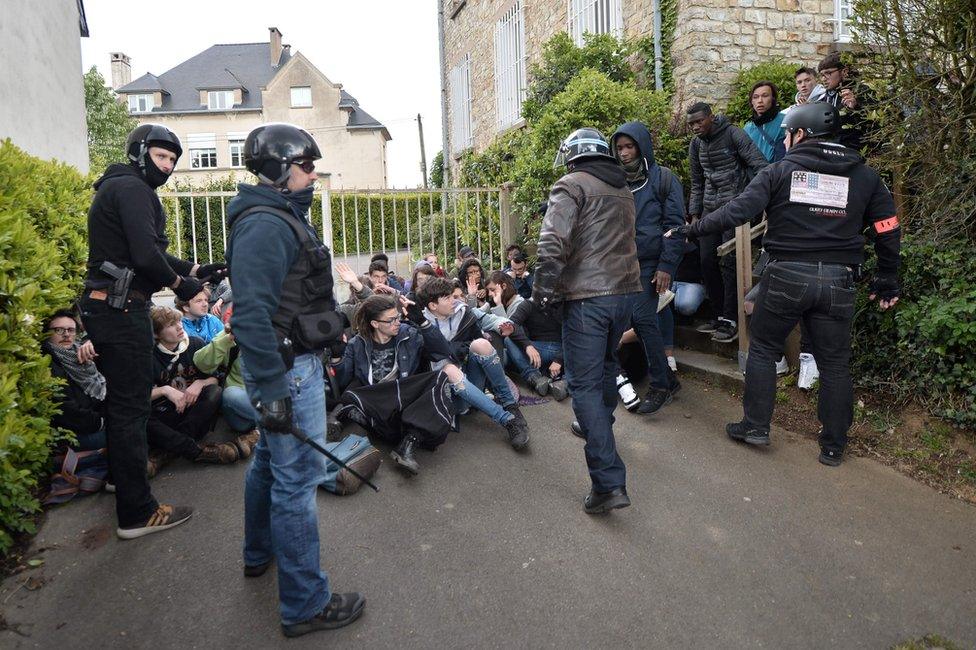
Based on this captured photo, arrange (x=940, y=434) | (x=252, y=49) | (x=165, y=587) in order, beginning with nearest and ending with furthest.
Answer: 1. (x=165, y=587)
2. (x=940, y=434)
3. (x=252, y=49)

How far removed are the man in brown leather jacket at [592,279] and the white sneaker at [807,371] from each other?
204 centimetres

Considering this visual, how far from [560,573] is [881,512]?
1957 millimetres

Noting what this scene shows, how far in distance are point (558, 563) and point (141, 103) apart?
48239 mm

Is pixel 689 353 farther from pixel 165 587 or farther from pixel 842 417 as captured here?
pixel 165 587

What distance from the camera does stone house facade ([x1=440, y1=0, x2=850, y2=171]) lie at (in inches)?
322

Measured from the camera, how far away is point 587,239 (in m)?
3.90

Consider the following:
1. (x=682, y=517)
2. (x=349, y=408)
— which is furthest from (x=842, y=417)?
(x=349, y=408)

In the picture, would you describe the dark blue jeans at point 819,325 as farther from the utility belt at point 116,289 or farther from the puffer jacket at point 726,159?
the utility belt at point 116,289

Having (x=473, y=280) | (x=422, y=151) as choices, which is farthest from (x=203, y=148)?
(x=473, y=280)

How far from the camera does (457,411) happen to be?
5.18 m

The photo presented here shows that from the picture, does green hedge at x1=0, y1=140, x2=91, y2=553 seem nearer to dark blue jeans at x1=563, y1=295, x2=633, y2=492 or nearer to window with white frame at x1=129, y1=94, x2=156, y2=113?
dark blue jeans at x1=563, y1=295, x2=633, y2=492

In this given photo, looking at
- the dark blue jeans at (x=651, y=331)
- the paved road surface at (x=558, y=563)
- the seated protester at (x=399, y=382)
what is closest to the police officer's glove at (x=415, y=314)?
the seated protester at (x=399, y=382)

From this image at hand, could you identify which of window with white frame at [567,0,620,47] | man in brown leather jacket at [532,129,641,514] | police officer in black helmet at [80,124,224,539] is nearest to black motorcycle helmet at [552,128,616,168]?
man in brown leather jacket at [532,129,641,514]

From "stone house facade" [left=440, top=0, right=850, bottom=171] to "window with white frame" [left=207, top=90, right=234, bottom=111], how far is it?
3223 cm
